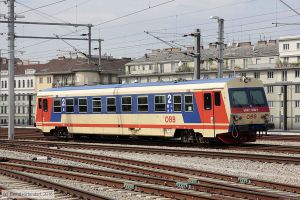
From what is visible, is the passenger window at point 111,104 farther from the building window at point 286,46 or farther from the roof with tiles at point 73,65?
the roof with tiles at point 73,65

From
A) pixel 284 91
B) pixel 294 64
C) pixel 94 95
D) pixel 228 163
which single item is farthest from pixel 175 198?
pixel 294 64

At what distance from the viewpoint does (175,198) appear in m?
11.8

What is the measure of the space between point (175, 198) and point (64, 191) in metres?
2.47

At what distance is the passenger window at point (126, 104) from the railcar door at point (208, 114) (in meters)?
4.43

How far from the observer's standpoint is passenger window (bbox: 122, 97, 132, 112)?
27.7 meters

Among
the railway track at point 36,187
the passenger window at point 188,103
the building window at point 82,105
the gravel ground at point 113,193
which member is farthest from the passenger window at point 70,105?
the gravel ground at point 113,193

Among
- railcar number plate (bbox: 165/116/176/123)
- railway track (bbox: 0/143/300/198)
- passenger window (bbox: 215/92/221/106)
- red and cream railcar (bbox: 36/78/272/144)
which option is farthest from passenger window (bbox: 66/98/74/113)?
passenger window (bbox: 215/92/221/106)

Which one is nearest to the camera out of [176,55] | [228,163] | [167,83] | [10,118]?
[228,163]

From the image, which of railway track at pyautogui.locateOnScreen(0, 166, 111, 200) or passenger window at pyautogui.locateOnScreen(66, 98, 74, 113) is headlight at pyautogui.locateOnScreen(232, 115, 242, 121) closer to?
passenger window at pyautogui.locateOnScreen(66, 98, 74, 113)

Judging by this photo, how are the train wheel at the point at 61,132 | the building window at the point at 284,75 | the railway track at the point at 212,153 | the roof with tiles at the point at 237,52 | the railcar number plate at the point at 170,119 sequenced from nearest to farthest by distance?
1. the railway track at the point at 212,153
2. the railcar number plate at the point at 170,119
3. the train wheel at the point at 61,132
4. the building window at the point at 284,75
5. the roof with tiles at the point at 237,52

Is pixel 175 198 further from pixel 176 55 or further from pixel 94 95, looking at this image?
pixel 176 55

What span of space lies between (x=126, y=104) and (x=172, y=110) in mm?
3017

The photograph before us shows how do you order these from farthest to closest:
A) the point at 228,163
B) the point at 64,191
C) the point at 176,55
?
the point at 176,55 < the point at 228,163 < the point at 64,191

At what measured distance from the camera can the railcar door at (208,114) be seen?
2416cm
